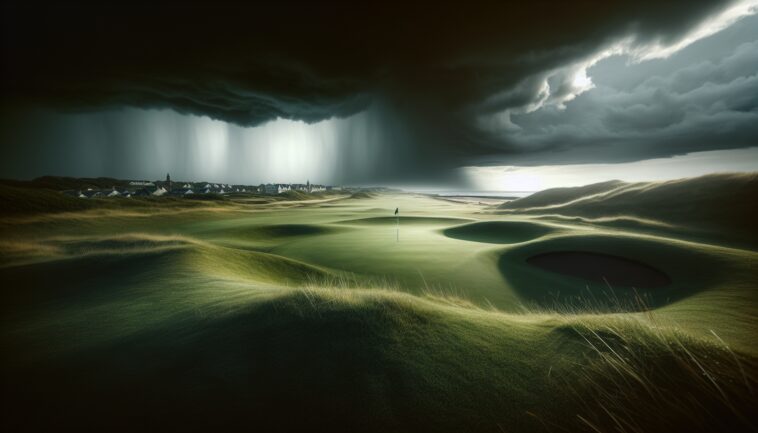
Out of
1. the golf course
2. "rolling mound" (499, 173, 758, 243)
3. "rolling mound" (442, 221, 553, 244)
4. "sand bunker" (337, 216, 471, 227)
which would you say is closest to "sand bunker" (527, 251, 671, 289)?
the golf course

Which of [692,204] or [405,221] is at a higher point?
[692,204]

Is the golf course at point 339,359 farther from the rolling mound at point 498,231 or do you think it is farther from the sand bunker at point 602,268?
the rolling mound at point 498,231

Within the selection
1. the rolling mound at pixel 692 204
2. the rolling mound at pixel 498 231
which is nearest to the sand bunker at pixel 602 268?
the rolling mound at pixel 498 231

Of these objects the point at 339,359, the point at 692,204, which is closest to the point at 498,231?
the point at 692,204

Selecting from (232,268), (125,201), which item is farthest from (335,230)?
(125,201)

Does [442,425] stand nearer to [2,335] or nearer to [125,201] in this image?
[2,335]

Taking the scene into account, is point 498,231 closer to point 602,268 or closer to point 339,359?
point 602,268
